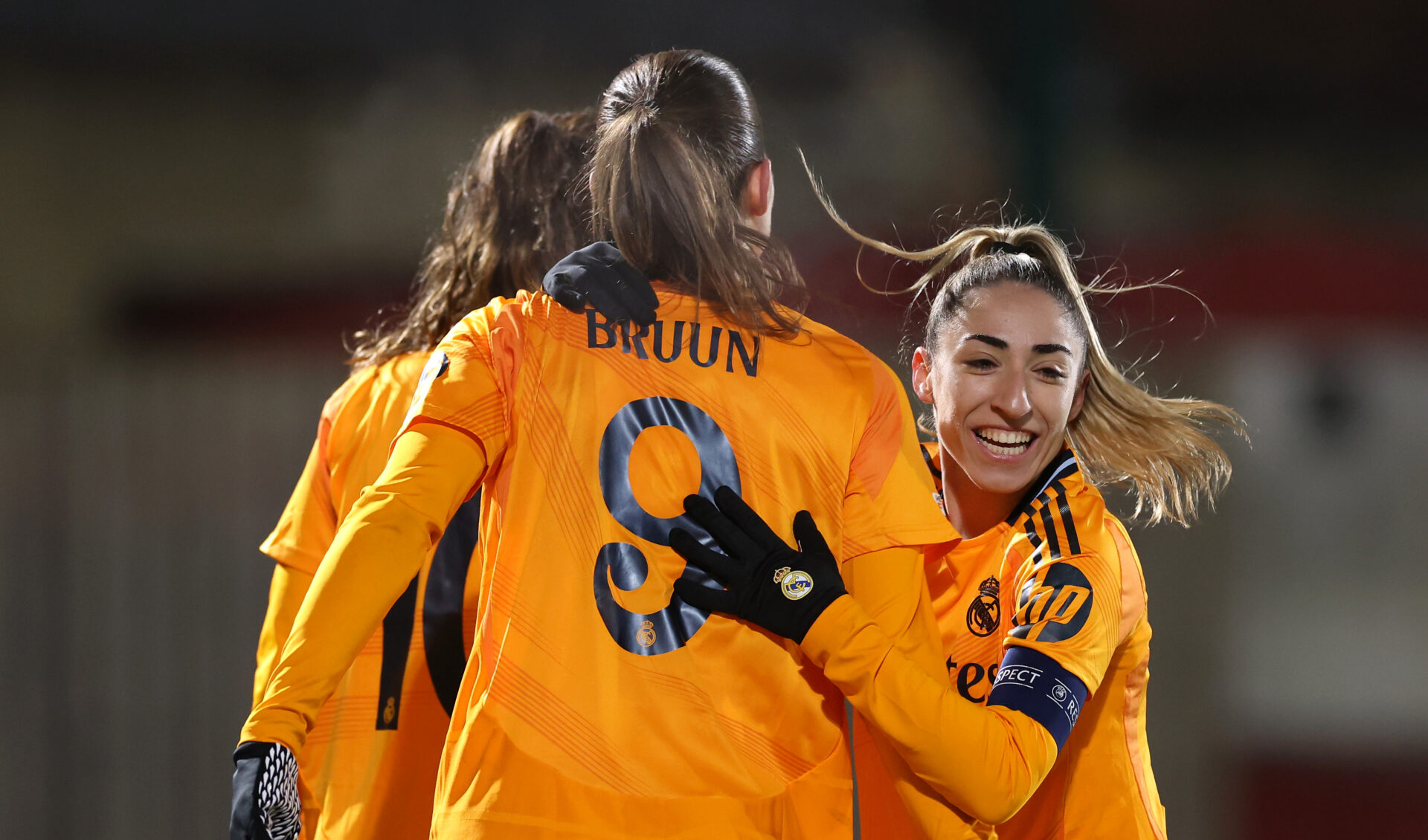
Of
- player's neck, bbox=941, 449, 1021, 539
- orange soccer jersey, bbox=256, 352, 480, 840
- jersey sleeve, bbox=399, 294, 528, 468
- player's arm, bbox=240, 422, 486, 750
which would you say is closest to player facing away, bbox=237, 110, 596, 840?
orange soccer jersey, bbox=256, 352, 480, 840

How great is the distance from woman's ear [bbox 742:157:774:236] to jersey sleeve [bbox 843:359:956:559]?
0.67ft

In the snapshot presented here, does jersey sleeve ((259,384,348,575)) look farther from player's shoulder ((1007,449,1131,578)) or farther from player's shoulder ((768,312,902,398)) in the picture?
player's shoulder ((1007,449,1131,578))

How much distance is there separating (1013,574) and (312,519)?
0.99m

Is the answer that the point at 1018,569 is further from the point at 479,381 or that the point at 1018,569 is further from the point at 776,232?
the point at 776,232

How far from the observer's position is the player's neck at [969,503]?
5.31 ft

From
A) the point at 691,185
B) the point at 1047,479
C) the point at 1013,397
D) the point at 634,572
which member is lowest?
the point at 634,572

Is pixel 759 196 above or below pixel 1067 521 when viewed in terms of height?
above

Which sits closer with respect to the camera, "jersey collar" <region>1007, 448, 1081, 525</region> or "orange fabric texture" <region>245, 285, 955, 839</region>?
"orange fabric texture" <region>245, 285, 955, 839</region>

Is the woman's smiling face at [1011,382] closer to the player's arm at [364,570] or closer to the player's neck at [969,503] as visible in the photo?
the player's neck at [969,503]

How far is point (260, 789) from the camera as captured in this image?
3.12 feet

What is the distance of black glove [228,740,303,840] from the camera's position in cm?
95

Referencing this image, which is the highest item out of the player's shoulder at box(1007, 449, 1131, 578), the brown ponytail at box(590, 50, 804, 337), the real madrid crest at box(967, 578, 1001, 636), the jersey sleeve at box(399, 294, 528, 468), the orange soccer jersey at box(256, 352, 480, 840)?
the brown ponytail at box(590, 50, 804, 337)

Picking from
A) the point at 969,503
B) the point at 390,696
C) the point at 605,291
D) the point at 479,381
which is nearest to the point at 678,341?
the point at 605,291

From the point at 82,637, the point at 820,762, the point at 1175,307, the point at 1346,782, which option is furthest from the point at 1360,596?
the point at 82,637
